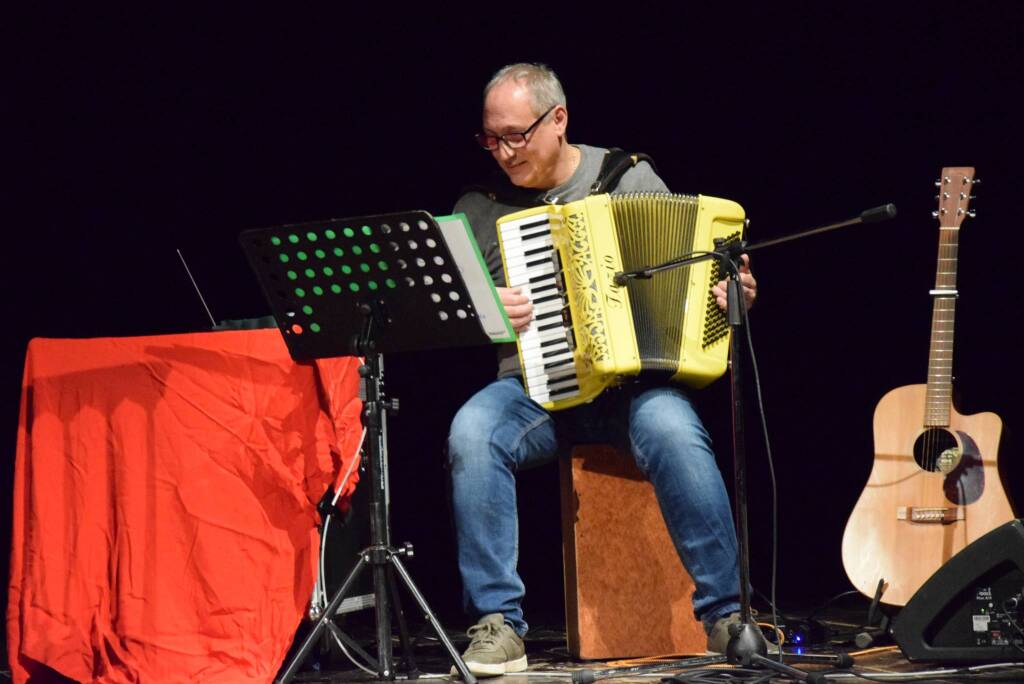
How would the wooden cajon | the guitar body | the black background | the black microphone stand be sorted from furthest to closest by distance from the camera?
1. the black background
2. the guitar body
3. the wooden cajon
4. the black microphone stand

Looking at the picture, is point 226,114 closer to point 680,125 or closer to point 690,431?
point 680,125

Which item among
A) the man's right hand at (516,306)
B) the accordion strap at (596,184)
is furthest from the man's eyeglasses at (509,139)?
the man's right hand at (516,306)

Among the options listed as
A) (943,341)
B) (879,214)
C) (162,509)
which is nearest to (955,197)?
(943,341)

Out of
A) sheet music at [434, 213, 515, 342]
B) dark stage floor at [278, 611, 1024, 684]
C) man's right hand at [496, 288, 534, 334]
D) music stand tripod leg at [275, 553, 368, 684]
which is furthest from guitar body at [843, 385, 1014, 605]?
music stand tripod leg at [275, 553, 368, 684]

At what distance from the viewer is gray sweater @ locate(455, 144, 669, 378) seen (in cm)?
318

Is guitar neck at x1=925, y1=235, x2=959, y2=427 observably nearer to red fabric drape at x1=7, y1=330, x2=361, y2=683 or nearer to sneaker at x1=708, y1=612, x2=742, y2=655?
sneaker at x1=708, y1=612, x2=742, y2=655

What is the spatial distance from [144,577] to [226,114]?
2.00m

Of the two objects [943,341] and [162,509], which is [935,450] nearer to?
[943,341]

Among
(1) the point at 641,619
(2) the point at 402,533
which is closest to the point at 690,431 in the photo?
(1) the point at 641,619

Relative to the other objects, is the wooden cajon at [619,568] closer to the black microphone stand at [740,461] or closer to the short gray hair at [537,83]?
the black microphone stand at [740,461]

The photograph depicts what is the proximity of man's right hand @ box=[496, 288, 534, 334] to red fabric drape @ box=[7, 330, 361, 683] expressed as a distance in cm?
50

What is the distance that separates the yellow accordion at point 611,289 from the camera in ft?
9.21

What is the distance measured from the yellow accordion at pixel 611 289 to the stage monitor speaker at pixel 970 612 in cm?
70

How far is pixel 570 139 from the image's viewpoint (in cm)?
411
